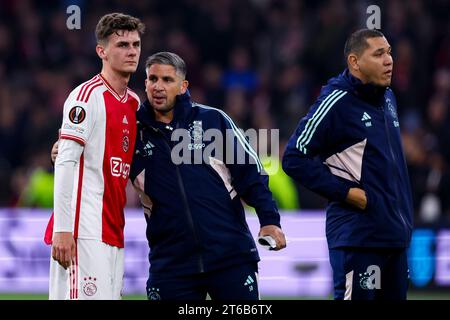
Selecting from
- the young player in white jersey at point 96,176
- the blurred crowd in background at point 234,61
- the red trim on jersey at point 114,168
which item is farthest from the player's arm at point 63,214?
the blurred crowd in background at point 234,61

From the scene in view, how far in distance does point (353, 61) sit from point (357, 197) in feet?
2.92

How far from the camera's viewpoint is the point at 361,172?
6953 millimetres

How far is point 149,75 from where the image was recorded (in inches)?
270

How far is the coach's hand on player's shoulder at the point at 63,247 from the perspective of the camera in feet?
20.7

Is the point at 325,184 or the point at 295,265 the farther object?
the point at 295,265

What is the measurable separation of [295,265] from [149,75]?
540 cm

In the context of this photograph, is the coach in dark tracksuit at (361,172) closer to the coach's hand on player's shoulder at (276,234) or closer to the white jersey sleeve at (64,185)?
the coach's hand on player's shoulder at (276,234)

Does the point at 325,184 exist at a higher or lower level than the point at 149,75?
lower

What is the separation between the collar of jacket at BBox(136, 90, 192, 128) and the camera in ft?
22.5

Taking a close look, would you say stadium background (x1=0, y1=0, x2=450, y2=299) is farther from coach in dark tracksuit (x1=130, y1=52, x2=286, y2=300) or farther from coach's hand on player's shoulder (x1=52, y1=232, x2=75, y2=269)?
coach's hand on player's shoulder (x1=52, y1=232, x2=75, y2=269)

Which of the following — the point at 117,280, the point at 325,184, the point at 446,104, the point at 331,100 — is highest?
the point at 446,104

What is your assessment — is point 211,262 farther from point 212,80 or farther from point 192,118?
point 212,80

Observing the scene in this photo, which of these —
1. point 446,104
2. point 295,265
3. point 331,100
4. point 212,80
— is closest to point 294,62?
point 212,80

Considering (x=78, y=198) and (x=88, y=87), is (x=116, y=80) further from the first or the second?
(x=78, y=198)
